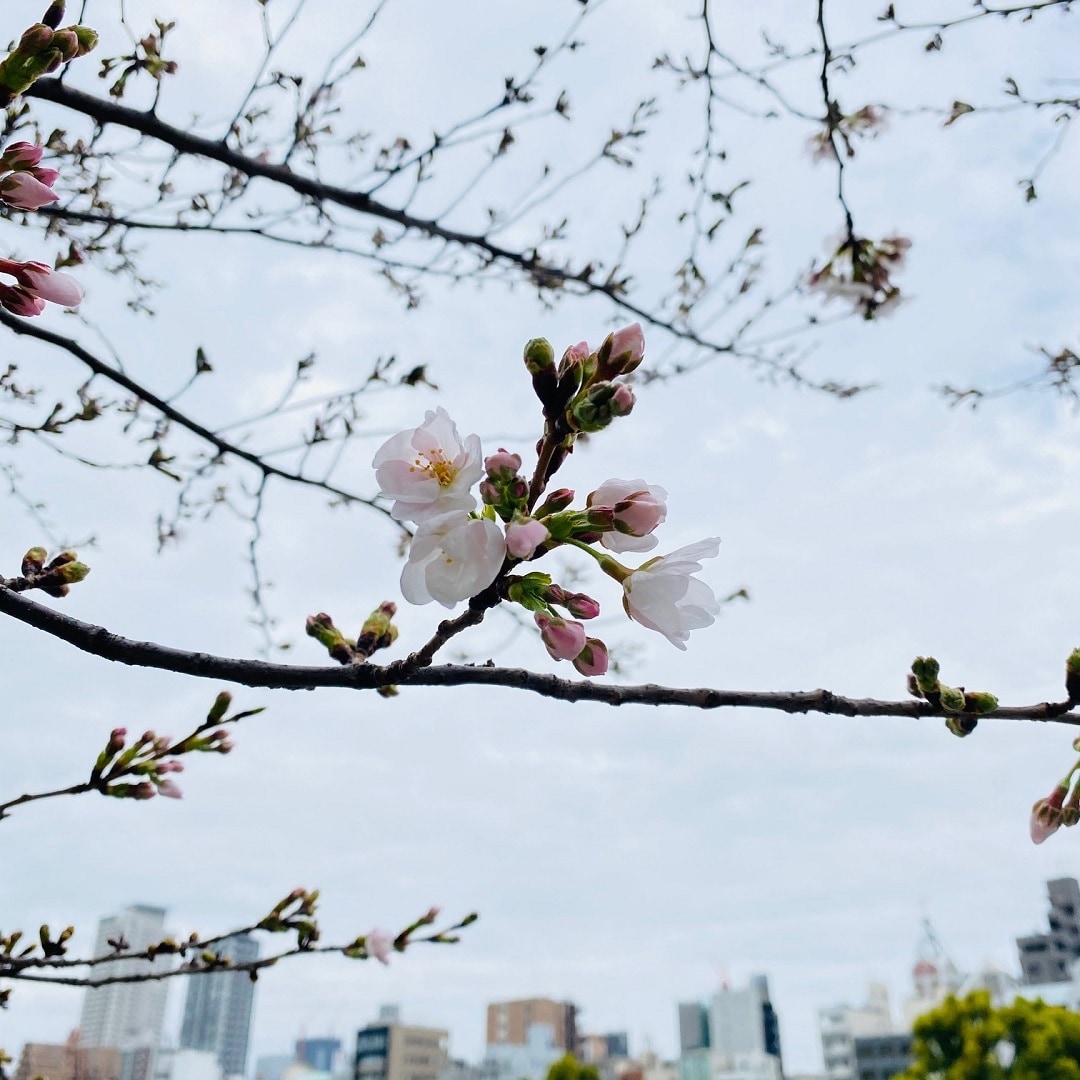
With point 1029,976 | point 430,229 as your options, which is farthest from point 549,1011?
point 430,229

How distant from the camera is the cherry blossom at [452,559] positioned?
59 cm

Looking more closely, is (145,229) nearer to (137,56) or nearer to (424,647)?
(137,56)

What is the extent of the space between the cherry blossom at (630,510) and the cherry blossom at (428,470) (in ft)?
0.33

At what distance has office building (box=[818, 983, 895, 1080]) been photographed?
34000 mm

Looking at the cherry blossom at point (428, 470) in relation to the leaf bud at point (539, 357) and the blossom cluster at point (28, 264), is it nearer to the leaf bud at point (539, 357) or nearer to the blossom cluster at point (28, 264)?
the leaf bud at point (539, 357)

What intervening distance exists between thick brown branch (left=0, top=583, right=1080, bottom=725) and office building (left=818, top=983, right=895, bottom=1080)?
38228 millimetres

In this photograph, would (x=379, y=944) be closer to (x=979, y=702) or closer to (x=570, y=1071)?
(x=979, y=702)

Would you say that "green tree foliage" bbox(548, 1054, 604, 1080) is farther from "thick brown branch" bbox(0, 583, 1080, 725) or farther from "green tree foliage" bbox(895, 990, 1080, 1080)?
"thick brown branch" bbox(0, 583, 1080, 725)

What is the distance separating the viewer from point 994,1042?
11812mm

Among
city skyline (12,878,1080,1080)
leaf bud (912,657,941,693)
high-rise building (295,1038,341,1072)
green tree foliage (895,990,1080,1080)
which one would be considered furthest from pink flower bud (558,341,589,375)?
high-rise building (295,1038,341,1072)

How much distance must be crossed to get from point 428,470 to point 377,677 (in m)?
0.16

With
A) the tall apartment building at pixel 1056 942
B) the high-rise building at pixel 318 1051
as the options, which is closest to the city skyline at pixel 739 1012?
the tall apartment building at pixel 1056 942

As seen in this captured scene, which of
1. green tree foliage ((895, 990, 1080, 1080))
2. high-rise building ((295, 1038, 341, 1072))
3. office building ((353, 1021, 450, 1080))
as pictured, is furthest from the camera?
high-rise building ((295, 1038, 341, 1072))

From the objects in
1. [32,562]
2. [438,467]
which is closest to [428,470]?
[438,467]
